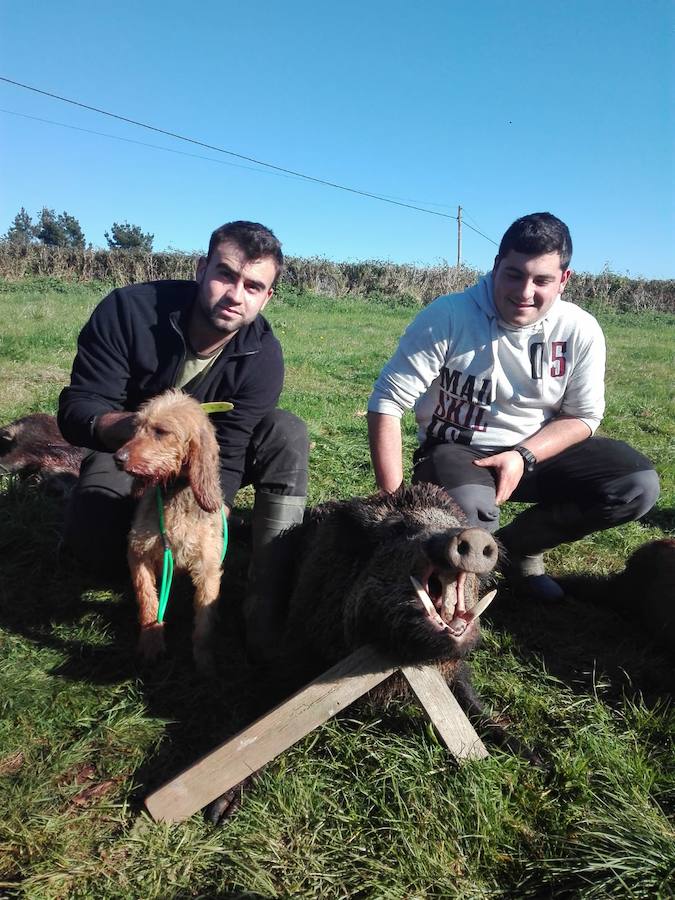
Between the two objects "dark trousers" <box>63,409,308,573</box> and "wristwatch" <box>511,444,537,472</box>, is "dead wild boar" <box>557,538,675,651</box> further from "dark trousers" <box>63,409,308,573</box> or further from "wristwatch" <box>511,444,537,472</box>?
"dark trousers" <box>63,409,308,573</box>

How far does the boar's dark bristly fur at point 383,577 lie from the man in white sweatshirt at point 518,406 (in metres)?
0.60

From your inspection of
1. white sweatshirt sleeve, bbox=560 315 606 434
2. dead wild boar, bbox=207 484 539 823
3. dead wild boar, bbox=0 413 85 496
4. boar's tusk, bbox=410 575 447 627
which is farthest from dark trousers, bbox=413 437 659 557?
dead wild boar, bbox=0 413 85 496

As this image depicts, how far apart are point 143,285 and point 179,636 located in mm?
1931

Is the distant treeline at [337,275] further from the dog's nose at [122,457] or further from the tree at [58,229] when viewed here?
the tree at [58,229]

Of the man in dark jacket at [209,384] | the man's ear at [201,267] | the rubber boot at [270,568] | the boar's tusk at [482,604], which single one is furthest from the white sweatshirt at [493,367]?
the boar's tusk at [482,604]

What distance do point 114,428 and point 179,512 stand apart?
0.51m

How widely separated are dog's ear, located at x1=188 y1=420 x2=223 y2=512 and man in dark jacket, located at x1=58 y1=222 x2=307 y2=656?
37 cm

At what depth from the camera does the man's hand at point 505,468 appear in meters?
3.45

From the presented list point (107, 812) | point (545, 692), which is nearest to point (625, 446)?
point (545, 692)

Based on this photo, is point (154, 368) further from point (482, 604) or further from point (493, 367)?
point (482, 604)

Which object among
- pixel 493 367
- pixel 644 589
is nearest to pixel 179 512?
pixel 493 367

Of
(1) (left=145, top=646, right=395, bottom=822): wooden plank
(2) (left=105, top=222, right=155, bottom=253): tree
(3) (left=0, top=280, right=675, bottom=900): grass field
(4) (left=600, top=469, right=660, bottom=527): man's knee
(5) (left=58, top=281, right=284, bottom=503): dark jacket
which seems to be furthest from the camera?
(2) (left=105, top=222, right=155, bottom=253): tree

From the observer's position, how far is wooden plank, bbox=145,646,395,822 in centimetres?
207

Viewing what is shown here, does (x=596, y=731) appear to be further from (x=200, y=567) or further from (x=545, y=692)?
(x=200, y=567)
